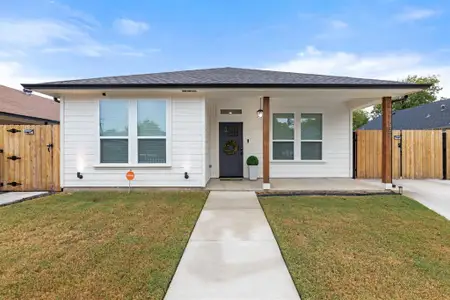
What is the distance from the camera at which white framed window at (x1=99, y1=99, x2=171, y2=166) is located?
22.6 feet

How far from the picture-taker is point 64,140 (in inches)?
272

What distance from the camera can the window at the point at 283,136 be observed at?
9.06 meters

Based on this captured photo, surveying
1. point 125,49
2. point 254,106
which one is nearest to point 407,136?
point 254,106

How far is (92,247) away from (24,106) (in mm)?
13577

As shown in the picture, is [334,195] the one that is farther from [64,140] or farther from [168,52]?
[168,52]

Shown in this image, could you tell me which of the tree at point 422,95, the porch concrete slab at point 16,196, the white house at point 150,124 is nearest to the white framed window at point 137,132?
the white house at point 150,124

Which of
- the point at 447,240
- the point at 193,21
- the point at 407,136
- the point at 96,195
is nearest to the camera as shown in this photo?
the point at 447,240

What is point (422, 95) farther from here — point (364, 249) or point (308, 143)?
point (364, 249)

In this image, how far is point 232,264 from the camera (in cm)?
280

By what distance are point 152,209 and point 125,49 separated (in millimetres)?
15510

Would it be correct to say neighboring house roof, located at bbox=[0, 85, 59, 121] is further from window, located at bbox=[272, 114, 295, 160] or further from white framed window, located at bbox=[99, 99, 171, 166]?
window, located at bbox=[272, 114, 295, 160]

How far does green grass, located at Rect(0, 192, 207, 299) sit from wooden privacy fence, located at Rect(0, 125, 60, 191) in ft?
4.90

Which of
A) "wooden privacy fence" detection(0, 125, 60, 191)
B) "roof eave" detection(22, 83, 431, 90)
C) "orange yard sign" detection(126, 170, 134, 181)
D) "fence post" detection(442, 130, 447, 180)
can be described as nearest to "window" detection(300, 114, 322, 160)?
"roof eave" detection(22, 83, 431, 90)

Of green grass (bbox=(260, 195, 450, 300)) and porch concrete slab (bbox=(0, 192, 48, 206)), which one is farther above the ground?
porch concrete slab (bbox=(0, 192, 48, 206))
